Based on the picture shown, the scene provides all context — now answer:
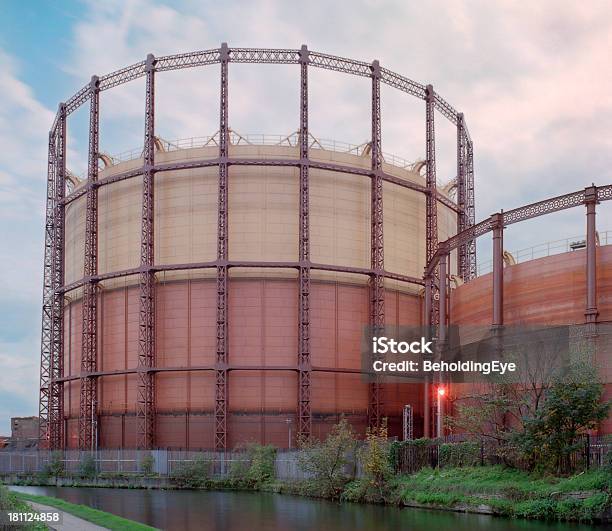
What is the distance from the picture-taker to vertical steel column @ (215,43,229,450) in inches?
2667

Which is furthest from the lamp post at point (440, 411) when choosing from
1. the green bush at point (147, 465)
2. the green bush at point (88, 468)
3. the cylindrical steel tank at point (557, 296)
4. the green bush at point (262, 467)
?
the green bush at point (88, 468)

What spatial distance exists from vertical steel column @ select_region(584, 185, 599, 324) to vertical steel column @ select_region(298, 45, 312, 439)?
77.8 feet

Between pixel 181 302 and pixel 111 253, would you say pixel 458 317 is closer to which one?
pixel 181 302

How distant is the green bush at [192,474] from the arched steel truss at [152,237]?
405 cm

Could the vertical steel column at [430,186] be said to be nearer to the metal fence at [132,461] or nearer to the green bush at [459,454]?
the metal fence at [132,461]

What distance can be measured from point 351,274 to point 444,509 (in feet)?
108

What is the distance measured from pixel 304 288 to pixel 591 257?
24492mm

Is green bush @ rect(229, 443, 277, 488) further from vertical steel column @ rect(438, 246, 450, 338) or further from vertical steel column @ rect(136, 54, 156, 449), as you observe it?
vertical steel column @ rect(438, 246, 450, 338)

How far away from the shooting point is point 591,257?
2048 inches

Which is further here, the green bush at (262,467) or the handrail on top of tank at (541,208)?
the green bush at (262,467)

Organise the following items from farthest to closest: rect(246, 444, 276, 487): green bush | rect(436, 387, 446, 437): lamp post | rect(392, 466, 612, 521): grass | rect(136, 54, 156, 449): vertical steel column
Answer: rect(136, 54, 156, 449): vertical steel column < rect(246, 444, 276, 487): green bush < rect(436, 387, 446, 437): lamp post < rect(392, 466, 612, 521): grass

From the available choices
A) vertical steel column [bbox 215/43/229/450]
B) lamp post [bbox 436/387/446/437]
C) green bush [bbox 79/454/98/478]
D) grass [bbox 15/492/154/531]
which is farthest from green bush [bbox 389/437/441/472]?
green bush [bbox 79/454/98/478]

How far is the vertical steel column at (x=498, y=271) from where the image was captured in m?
56.6

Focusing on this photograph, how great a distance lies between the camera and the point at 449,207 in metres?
85.4
